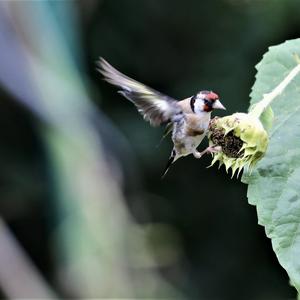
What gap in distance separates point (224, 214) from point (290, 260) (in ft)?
12.7

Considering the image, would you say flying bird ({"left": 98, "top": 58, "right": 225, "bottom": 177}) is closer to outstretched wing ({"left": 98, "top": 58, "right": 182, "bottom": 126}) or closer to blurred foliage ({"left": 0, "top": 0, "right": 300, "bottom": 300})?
outstretched wing ({"left": 98, "top": 58, "right": 182, "bottom": 126})

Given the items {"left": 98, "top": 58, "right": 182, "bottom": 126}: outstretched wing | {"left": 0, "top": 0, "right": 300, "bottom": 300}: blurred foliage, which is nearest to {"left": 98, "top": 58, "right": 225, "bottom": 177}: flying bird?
{"left": 98, "top": 58, "right": 182, "bottom": 126}: outstretched wing

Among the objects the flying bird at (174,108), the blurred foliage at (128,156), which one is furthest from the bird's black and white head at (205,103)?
the blurred foliage at (128,156)

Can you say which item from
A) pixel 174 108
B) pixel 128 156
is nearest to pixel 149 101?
pixel 174 108

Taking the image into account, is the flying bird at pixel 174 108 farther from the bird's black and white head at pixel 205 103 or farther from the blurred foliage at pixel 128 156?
the blurred foliage at pixel 128 156

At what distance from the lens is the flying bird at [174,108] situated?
1589mm

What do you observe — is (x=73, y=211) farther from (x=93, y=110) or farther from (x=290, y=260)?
(x=290, y=260)

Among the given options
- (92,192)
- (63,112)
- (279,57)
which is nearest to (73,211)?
(92,192)

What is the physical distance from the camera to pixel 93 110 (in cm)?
451

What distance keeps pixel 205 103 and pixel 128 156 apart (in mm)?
3302

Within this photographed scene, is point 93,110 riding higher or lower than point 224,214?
higher

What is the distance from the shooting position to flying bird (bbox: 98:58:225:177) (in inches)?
62.6

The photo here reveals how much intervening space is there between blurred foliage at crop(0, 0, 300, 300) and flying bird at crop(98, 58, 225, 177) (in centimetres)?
234

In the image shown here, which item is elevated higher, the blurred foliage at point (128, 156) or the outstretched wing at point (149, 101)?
the outstretched wing at point (149, 101)
